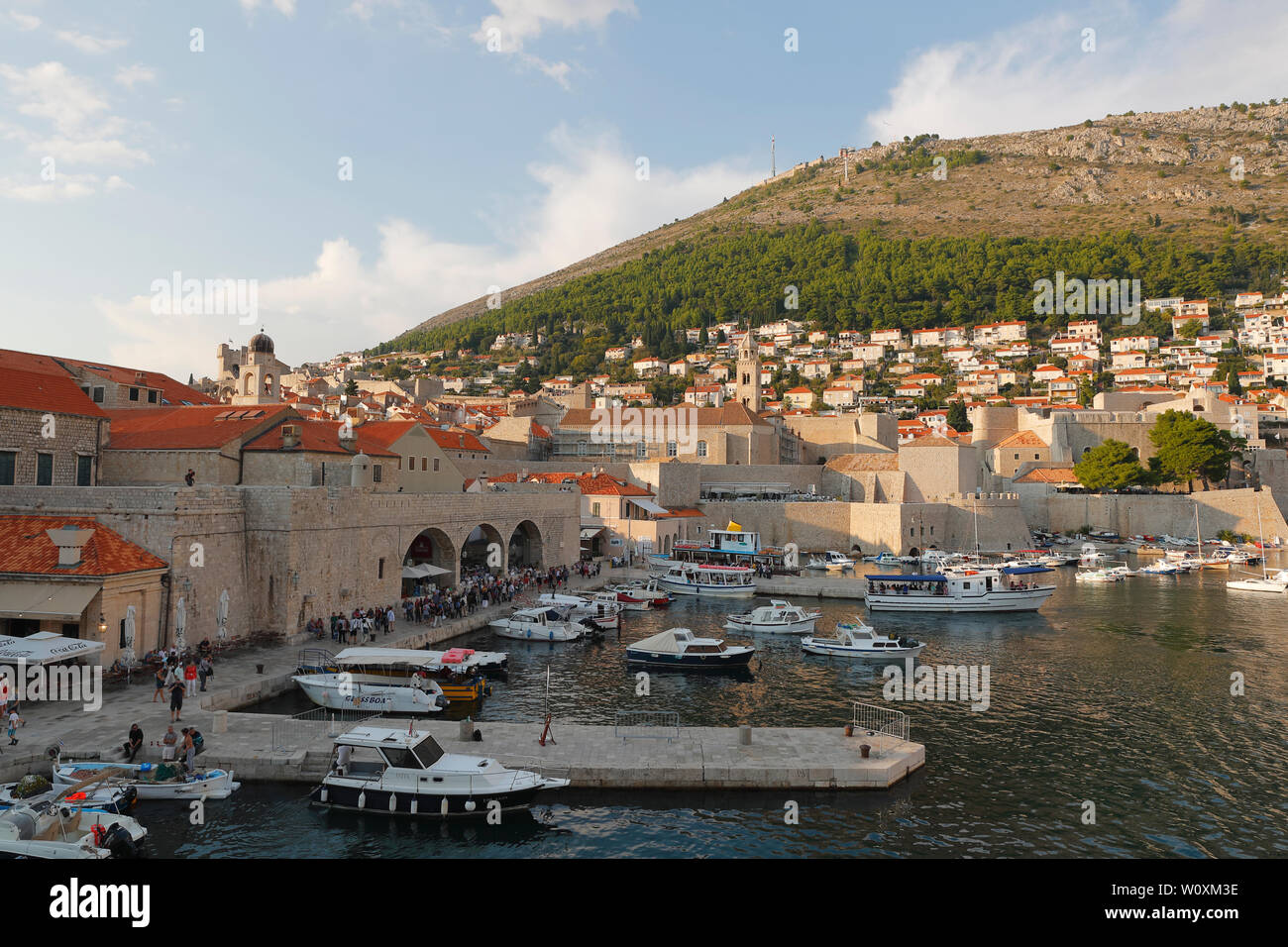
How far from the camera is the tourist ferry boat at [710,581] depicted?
36.7 m

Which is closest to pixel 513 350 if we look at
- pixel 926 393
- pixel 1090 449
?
pixel 926 393

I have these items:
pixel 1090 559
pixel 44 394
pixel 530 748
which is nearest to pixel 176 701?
pixel 530 748

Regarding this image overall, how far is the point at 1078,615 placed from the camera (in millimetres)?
32406

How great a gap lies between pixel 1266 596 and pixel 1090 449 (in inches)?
1222

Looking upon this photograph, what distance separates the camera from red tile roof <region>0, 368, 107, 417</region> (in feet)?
65.9

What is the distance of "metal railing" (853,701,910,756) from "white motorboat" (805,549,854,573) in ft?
88.6

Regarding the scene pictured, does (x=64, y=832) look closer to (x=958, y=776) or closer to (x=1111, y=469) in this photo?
(x=958, y=776)

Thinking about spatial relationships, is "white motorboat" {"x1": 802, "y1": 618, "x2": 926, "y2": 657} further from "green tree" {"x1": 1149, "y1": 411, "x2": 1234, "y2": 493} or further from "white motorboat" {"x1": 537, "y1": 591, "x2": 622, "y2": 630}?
"green tree" {"x1": 1149, "y1": 411, "x2": 1234, "y2": 493}

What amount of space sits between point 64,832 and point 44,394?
15627 millimetres

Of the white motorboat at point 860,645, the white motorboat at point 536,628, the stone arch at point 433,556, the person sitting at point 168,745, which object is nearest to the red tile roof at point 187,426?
the stone arch at point 433,556

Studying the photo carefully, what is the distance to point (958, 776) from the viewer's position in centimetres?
1403

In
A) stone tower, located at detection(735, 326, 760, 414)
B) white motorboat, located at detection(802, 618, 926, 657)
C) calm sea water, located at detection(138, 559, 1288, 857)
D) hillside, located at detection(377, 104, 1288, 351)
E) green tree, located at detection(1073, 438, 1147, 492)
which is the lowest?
calm sea water, located at detection(138, 559, 1288, 857)

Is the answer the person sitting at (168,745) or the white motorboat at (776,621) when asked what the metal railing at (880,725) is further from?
the person sitting at (168,745)

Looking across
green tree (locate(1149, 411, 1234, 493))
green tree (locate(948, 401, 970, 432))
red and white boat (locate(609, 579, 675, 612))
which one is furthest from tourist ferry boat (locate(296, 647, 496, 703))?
green tree (locate(948, 401, 970, 432))
